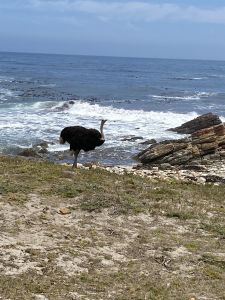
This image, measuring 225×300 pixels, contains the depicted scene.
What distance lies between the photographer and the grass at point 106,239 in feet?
24.0

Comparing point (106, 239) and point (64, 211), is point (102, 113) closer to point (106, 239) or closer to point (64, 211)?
point (64, 211)

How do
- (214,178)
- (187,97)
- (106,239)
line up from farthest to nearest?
1. (187,97)
2. (214,178)
3. (106,239)

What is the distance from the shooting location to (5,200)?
1041 centimetres

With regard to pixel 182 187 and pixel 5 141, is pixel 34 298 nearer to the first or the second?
pixel 182 187

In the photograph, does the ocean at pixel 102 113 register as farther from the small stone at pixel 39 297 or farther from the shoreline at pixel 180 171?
the small stone at pixel 39 297

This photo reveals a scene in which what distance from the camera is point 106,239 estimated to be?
29.6 ft

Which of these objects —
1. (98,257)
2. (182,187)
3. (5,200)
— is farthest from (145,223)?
(182,187)

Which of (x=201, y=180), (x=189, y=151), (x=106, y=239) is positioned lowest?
(x=189, y=151)

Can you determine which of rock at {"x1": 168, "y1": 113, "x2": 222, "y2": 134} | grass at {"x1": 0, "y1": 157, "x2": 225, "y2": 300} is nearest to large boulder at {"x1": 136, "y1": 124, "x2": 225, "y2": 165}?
rock at {"x1": 168, "y1": 113, "x2": 222, "y2": 134}

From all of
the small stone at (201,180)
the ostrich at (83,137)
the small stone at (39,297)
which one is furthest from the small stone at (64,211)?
the small stone at (201,180)

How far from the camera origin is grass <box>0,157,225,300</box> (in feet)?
24.0

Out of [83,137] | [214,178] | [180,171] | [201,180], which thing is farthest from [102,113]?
[83,137]

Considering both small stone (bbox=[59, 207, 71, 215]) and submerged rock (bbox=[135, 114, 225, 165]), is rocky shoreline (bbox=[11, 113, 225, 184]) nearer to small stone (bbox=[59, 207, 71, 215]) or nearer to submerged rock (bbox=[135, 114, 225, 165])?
submerged rock (bbox=[135, 114, 225, 165])

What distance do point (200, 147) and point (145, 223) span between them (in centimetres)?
1393
